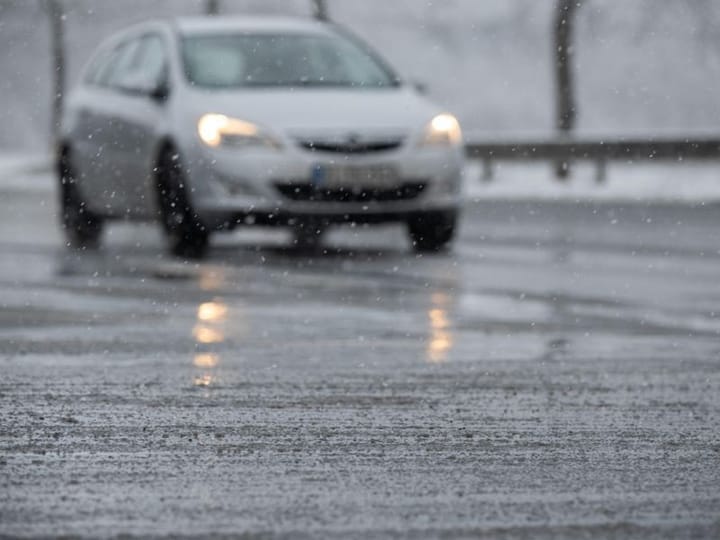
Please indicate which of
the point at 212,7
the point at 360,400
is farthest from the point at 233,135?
the point at 212,7

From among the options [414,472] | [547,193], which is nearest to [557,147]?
[547,193]

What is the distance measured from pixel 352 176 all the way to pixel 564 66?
2238 centimetres

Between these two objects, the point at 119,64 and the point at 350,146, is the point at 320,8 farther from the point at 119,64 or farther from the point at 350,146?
the point at 350,146

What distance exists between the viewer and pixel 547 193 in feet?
91.7

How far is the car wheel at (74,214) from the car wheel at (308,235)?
1477 millimetres

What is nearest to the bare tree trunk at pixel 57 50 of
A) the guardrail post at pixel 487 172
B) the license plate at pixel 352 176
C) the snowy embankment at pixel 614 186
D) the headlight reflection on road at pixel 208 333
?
the snowy embankment at pixel 614 186

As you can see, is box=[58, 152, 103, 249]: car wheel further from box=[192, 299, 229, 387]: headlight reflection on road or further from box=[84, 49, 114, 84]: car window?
box=[192, 299, 229, 387]: headlight reflection on road

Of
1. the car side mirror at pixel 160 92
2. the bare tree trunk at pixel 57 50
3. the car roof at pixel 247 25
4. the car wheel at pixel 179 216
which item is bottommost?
the bare tree trunk at pixel 57 50

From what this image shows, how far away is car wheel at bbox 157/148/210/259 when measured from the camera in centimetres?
1392

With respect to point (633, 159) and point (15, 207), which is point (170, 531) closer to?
point (15, 207)

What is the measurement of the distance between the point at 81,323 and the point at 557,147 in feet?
60.5

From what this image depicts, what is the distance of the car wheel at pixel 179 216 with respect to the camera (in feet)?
45.7

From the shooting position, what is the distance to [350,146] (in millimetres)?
13805

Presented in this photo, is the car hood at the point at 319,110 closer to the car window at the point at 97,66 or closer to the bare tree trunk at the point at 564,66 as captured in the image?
the car window at the point at 97,66
